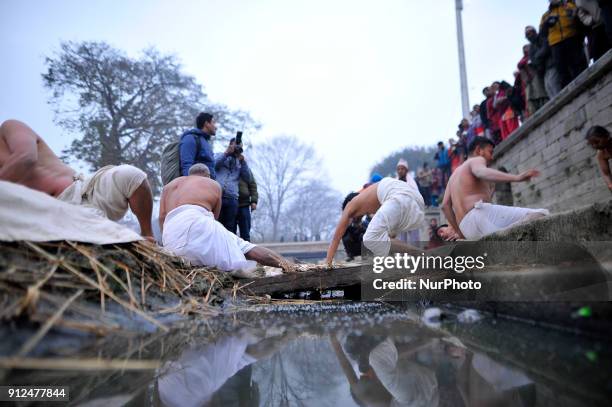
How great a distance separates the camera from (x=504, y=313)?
146 cm

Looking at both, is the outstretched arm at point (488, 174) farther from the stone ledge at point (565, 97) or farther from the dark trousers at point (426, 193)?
the dark trousers at point (426, 193)

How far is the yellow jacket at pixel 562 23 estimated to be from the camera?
6.02m

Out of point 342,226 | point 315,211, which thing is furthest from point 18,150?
point 315,211

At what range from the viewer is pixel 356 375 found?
32.9 inches

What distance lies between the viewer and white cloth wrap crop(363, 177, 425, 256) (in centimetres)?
431

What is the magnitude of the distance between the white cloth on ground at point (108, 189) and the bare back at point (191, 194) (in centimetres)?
66

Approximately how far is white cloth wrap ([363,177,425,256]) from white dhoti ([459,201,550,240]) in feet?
2.01

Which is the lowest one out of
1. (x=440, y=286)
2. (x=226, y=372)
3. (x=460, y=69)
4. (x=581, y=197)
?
(x=226, y=372)

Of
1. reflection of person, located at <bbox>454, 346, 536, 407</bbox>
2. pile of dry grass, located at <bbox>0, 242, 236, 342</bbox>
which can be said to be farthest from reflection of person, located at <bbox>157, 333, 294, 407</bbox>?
reflection of person, located at <bbox>454, 346, 536, 407</bbox>

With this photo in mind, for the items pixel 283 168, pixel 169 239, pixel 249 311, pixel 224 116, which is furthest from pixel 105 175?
pixel 283 168

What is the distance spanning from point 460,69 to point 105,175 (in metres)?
13.7

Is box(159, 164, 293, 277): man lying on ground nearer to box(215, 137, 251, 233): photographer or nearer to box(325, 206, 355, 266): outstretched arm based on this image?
box(325, 206, 355, 266): outstretched arm

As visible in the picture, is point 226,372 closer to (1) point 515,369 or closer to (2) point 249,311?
(1) point 515,369

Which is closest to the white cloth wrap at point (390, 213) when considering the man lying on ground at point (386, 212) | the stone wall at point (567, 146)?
the man lying on ground at point (386, 212)
